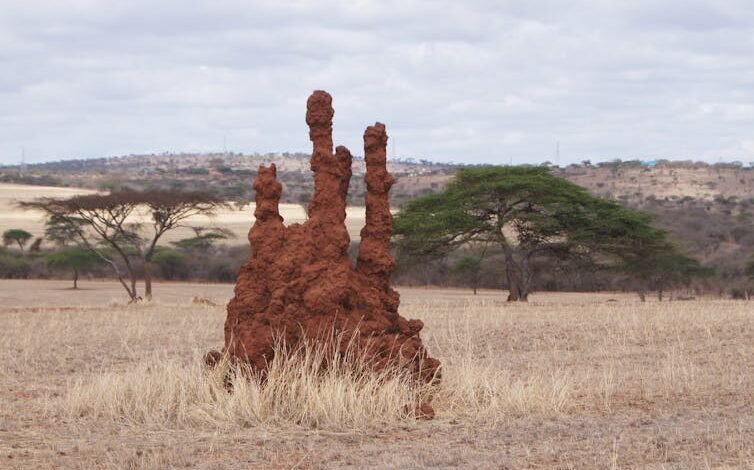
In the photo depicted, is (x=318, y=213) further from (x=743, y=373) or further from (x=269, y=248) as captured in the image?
(x=743, y=373)

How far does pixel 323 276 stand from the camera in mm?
10492

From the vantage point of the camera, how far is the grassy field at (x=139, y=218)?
7931 cm

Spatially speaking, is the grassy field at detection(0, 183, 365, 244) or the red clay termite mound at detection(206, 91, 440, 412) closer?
the red clay termite mound at detection(206, 91, 440, 412)

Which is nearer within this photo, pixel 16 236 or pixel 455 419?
pixel 455 419

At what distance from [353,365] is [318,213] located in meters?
1.59

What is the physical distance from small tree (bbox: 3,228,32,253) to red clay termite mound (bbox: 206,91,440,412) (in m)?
57.6

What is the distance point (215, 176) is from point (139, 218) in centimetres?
3108

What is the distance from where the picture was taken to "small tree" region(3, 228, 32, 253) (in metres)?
65.4

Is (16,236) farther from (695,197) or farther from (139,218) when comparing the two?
(695,197)

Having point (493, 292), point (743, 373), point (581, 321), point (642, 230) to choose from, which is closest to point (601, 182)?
point (493, 292)

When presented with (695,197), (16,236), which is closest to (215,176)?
(695,197)

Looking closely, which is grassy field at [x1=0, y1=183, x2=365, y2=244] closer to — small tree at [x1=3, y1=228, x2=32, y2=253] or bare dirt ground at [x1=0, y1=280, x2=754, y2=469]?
small tree at [x1=3, y1=228, x2=32, y2=253]

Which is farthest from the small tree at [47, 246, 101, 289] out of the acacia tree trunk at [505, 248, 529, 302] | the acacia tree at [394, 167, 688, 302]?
the acacia tree trunk at [505, 248, 529, 302]

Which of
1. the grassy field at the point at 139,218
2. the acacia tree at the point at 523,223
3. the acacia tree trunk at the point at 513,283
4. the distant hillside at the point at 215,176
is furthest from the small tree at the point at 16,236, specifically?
the acacia tree trunk at the point at 513,283
